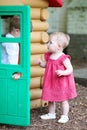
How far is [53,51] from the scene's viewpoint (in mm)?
6664

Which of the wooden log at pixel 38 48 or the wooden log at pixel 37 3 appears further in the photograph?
the wooden log at pixel 38 48

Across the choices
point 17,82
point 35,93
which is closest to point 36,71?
point 35,93

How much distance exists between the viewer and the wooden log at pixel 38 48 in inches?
290

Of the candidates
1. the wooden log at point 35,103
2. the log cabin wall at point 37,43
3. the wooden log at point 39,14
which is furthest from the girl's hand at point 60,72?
the wooden log at point 39,14

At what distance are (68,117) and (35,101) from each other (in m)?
0.66

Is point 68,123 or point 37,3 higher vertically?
point 37,3

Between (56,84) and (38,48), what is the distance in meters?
0.97

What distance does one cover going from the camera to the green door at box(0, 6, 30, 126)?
244 inches

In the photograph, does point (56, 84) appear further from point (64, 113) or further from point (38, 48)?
point (38, 48)

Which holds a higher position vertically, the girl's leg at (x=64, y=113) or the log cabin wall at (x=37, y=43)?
the log cabin wall at (x=37, y=43)

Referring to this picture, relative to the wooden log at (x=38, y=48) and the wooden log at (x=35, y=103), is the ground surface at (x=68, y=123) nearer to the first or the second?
the wooden log at (x=35, y=103)

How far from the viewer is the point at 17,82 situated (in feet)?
20.6

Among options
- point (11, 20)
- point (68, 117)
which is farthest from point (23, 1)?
point (68, 117)

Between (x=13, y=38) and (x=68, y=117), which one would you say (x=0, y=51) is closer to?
(x=13, y=38)
